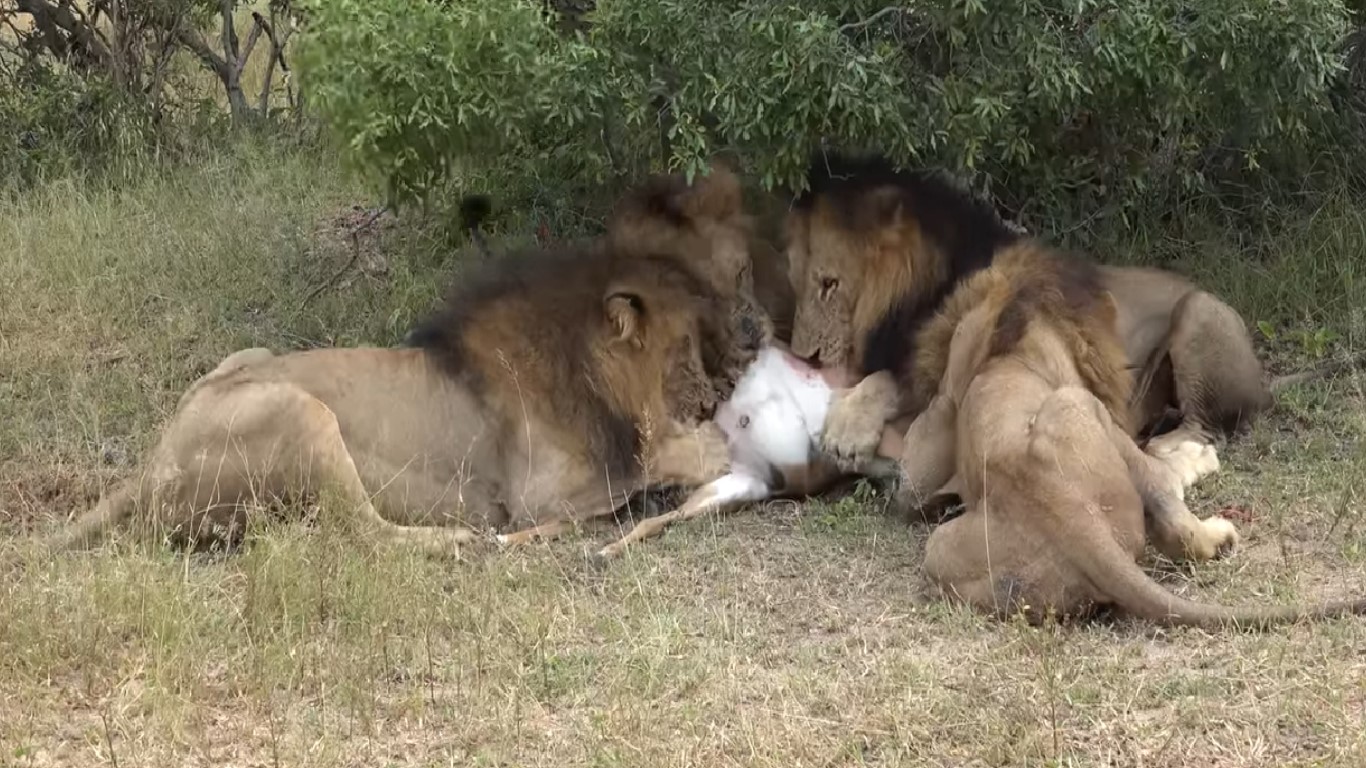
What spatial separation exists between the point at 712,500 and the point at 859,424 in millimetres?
594

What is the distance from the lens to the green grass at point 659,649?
3.88 meters

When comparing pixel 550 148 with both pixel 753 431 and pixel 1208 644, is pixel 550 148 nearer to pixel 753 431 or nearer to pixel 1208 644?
pixel 753 431

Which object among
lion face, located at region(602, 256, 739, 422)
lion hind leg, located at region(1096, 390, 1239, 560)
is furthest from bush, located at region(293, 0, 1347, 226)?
lion hind leg, located at region(1096, 390, 1239, 560)

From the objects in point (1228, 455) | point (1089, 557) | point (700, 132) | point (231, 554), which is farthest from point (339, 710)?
point (1228, 455)

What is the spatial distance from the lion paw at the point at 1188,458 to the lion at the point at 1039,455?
0.25 meters

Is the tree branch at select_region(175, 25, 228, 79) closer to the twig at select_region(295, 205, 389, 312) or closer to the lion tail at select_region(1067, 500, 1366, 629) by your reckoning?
the twig at select_region(295, 205, 389, 312)

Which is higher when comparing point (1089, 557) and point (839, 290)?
point (839, 290)

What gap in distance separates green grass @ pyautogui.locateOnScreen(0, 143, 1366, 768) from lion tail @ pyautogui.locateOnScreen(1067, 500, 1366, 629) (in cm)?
5

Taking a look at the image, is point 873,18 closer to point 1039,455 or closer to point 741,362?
point 741,362

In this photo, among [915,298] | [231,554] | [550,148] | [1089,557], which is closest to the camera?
[1089,557]

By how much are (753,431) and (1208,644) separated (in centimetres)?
216

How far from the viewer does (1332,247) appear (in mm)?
7656

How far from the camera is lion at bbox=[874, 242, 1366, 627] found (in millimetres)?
4516

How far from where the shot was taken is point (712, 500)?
5934 millimetres
